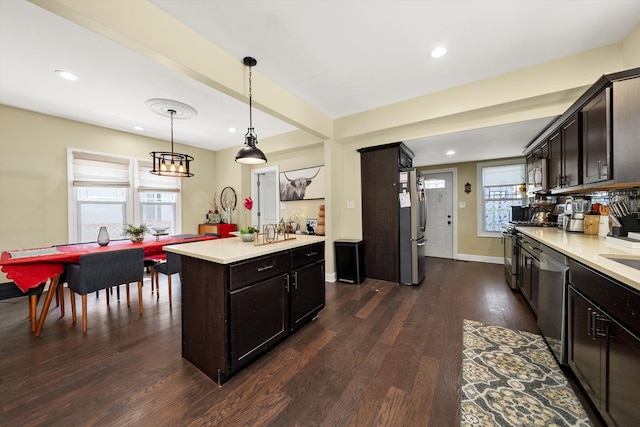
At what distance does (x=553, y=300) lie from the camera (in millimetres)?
1964

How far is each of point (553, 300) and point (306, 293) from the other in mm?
2126

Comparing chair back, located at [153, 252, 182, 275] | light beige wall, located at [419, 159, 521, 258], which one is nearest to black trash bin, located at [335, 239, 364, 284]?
chair back, located at [153, 252, 182, 275]

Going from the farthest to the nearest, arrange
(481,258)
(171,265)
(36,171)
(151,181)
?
(481,258) → (151,181) → (36,171) → (171,265)

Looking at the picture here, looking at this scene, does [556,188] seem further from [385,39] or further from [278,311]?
[278,311]

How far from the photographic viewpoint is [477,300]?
317 centimetres

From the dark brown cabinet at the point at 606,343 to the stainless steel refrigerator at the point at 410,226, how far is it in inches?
82.2

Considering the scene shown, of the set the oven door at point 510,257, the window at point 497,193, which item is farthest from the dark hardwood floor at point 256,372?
the window at point 497,193

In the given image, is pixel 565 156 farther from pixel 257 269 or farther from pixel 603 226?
pixel 257 269

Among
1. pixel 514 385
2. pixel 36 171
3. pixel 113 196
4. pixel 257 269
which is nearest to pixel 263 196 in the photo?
pixel 113 196

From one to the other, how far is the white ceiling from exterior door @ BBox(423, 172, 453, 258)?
2.19 m

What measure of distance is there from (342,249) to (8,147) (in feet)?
17.3

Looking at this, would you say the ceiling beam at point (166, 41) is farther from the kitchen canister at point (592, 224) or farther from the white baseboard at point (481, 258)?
the white baseboard at point (481, 258)

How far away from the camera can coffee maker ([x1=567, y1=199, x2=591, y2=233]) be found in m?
2.63

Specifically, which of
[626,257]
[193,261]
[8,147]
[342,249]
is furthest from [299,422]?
[8,147]
